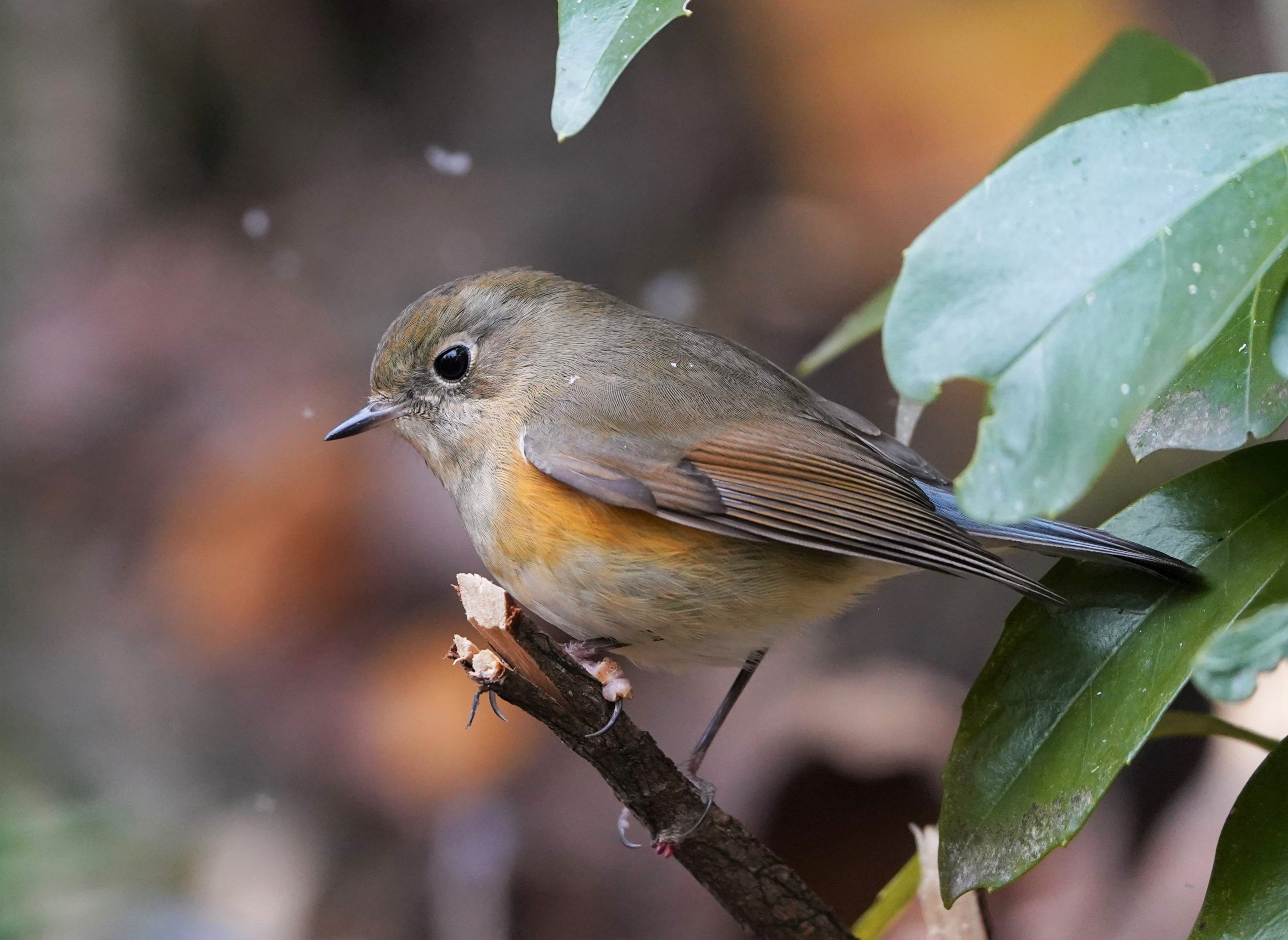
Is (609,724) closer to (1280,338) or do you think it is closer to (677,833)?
(677,833)

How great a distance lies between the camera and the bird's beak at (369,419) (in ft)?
8.05

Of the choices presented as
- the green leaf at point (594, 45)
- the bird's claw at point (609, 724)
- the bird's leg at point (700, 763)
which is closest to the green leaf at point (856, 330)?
the bird's leg at point (700, 763)

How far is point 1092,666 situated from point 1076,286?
0.69 m

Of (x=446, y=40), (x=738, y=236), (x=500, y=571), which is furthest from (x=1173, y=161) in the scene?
(x=446, y=40)

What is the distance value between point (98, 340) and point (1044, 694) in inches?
153

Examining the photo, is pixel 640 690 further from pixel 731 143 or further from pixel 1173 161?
pixel 1173 161

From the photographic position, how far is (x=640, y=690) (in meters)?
3.71

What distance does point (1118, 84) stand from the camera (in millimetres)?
2104

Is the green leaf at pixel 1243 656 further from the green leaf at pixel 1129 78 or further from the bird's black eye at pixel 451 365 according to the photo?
the bird's black eye at pixel 451 365

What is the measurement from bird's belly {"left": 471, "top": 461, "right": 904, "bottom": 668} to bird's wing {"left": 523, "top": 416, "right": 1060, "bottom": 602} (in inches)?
1.8

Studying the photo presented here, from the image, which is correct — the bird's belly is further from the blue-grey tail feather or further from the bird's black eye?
the bird's black eye

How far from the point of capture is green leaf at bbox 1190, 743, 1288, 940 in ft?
4.71

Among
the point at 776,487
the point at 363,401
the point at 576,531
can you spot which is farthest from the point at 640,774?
the point at 363,401

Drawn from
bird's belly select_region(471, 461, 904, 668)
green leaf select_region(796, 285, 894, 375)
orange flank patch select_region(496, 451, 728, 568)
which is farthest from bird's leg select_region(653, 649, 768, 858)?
green leaf select_region(796, 285, 894, 375)
